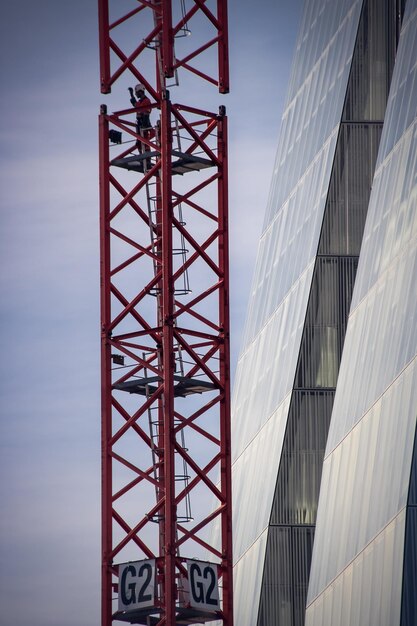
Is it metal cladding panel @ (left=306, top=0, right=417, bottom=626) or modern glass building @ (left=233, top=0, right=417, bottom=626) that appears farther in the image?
modern glass building @ (left=233, top=0, right=417, bottom=626)

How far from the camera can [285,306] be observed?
7725 cm

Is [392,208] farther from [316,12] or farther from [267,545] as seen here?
[316,12]

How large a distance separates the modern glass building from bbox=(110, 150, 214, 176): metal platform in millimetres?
6562

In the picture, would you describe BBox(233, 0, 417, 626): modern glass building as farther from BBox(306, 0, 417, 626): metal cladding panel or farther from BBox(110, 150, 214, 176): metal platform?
BBox(110, 150, 214, 176): metal platform

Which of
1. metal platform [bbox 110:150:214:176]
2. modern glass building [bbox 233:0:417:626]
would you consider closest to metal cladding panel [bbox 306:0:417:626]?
modern glass building [bbox 233:0:417:626]

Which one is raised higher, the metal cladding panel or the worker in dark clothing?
the worker in dark clothing

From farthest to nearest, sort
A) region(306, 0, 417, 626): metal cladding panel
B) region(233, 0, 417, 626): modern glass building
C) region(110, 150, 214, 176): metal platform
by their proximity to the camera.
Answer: region(110, 150, 214, 176): metal platform → region(233, 0, 417, 626): modern glass building → region(306, 0, 417, 626): metal cladding panel

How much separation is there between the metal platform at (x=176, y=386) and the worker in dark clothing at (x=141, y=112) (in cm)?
792

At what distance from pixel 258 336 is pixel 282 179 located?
326 inches

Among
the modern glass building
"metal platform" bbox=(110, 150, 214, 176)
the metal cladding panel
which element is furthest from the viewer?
"metal platform" bbox=(110, 150, 214, 176)

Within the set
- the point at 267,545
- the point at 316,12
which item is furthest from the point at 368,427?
the point at 316,12

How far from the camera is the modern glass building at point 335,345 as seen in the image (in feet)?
164

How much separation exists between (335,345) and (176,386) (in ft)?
67.6

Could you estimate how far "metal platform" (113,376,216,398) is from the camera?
52.9 metres
